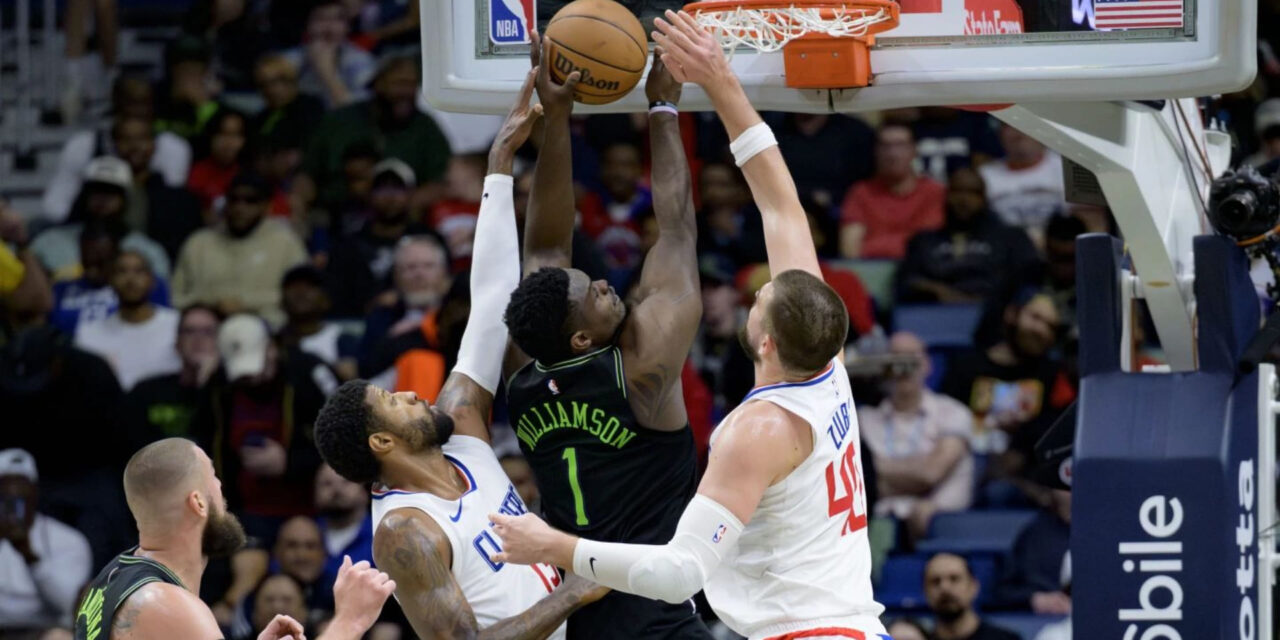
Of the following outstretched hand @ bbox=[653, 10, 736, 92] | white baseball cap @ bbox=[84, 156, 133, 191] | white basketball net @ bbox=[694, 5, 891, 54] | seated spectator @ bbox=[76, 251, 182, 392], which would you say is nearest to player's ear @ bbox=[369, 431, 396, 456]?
outstretched hand @ bbox=[653, 10, 736, 92]

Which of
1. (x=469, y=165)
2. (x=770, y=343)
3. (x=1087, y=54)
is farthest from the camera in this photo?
(x=469, y=165)

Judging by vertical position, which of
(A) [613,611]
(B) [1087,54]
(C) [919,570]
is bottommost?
(C) [919,570]

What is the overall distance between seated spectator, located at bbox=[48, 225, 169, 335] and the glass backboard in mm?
5691

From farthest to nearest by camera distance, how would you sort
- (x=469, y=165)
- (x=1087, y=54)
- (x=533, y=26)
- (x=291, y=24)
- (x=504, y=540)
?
(x=291, y=24), (x=469, y=165), (x=533, y=26), (x=1087, y=54), (x=504, y=540)

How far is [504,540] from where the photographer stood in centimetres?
479

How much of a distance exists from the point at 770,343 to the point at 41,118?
31.1 feet

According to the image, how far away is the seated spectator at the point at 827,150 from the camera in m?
11.4

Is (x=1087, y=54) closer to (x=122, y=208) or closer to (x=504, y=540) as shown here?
(x=504, y=540)

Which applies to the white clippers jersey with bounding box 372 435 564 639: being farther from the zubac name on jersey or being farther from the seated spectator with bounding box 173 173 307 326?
the seated spectator with bounding box 173 173 307 326

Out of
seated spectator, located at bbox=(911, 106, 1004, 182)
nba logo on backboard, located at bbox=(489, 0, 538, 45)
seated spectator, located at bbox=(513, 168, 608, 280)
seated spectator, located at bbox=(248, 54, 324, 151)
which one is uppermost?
nba logo on backboard, located at bbox=(489, 0, 538, 45)

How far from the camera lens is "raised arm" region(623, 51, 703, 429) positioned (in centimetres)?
578

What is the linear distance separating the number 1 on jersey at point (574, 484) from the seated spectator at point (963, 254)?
4.89m

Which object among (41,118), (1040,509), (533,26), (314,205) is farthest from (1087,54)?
(41,118)

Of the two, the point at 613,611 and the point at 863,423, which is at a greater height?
the point at 613,611
